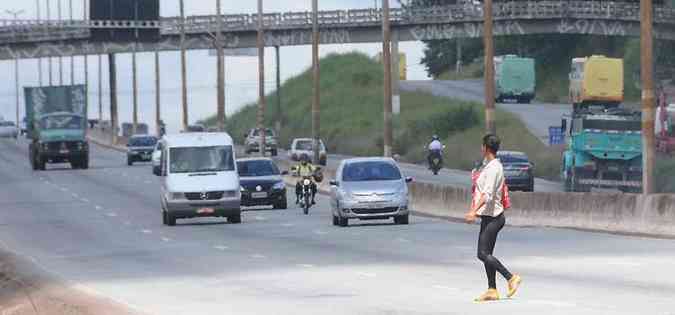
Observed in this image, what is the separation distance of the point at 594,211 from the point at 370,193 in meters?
6.61

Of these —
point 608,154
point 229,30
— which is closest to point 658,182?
point 608,154

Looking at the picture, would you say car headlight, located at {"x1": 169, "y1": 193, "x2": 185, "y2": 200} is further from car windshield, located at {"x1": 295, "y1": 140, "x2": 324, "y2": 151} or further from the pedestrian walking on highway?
car windshield, located at {"x1": 295, "y1": 140, "x2": 324, "y2": 151}

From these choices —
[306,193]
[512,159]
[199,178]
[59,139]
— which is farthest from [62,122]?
[199,178]

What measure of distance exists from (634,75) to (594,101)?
44.5 m

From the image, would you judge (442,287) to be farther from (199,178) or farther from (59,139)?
(59,139)

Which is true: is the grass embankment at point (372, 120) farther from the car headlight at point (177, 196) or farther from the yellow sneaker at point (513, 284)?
the yellow sneaker at point (513, 284)

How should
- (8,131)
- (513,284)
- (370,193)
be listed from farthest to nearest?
(8,131) → (370,193) → (513,284)

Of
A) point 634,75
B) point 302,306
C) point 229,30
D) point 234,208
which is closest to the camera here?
point 302,306

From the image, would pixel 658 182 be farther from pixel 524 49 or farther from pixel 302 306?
pixel 524 49

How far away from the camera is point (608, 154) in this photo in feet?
202

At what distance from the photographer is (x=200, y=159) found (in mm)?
47750

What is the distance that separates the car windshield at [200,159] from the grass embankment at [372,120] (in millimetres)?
Result: 38423

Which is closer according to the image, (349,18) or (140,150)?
(140,150)

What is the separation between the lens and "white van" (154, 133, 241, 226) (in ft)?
153
